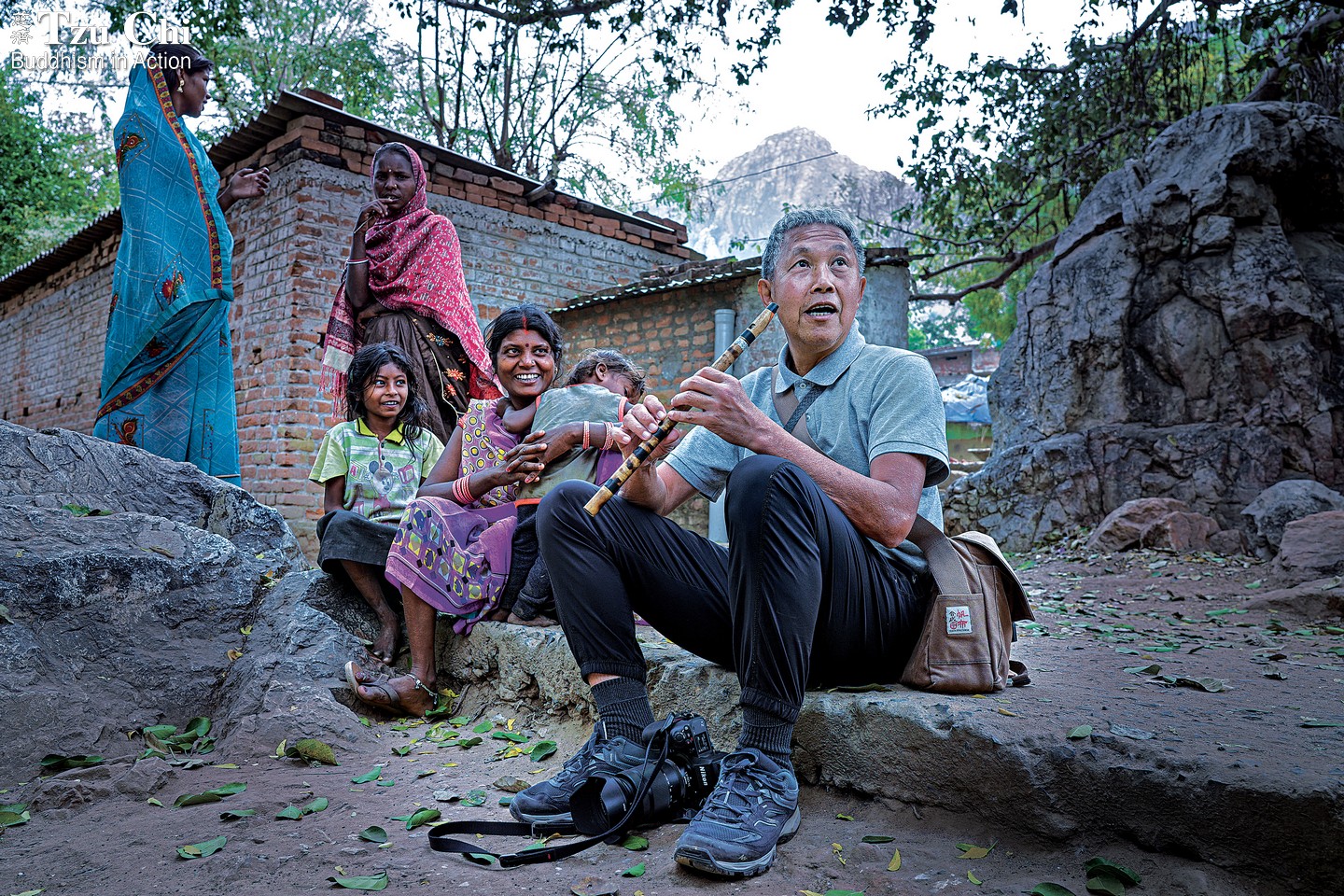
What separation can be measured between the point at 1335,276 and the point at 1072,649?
518cm

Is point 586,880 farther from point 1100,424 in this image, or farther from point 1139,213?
point 1139,213

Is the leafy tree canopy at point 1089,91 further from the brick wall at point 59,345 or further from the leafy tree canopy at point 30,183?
the leafy tree canopy at point 30,183

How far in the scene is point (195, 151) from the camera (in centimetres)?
409

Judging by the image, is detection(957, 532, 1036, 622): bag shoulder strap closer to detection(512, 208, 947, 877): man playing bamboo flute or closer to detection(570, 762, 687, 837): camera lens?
detection(512, 208, 947, 877): man playing bamboo flute

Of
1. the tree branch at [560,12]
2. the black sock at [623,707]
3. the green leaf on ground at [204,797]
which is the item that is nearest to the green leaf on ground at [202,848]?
the green leaf on ground at [204,797]

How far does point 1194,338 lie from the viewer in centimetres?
634

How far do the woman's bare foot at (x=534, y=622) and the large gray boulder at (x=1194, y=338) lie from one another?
5233 mm

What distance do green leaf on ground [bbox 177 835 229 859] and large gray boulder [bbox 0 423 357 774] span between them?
694mm

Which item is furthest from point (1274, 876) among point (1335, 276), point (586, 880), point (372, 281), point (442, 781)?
point (1335, 276)

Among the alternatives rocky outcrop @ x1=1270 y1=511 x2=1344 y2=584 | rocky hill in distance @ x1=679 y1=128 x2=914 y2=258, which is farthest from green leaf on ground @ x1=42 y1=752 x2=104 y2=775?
rocky hill in distance @ x1=679 y1=128 x2=914 y2=258

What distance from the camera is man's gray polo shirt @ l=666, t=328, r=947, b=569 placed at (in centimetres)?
183

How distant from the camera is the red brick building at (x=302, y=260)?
6.19 m

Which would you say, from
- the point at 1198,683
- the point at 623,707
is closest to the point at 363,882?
the point at 623,707

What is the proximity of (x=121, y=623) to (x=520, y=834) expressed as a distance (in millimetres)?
1636
